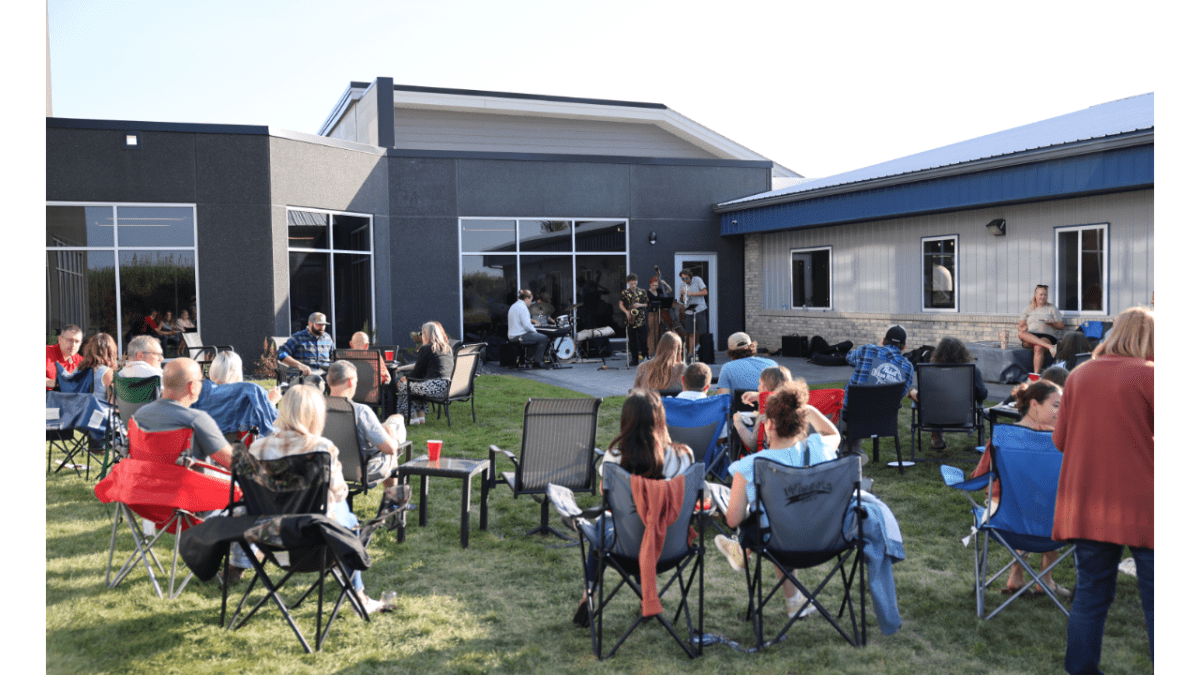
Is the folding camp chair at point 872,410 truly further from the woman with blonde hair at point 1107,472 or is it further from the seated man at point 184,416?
the seated man at point 184,416

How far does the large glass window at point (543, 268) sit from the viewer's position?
15.5 meters

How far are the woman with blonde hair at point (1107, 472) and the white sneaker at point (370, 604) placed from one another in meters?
2.97

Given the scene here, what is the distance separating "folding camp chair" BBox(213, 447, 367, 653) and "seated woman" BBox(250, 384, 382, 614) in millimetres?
79

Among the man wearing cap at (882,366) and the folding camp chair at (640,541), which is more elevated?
the man wearing cap at (882,366)

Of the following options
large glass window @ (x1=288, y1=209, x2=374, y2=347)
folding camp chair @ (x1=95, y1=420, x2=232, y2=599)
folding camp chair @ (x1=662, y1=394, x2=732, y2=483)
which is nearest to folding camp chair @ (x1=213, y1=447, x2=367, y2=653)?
folding camp chair @ (x1=95, y1=420, x2=232, y2=599)

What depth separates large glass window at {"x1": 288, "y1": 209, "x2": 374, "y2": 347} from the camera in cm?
1340

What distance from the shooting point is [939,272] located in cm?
1315

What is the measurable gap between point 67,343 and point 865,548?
748 centimetres

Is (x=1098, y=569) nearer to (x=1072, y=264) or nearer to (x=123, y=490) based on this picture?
(x=123, y=490)

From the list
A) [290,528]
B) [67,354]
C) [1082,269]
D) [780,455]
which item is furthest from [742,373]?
[1082,269]

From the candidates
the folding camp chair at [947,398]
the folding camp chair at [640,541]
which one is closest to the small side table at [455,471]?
the folding camp chair at [640,541]

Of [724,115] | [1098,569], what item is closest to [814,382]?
[1098,569]

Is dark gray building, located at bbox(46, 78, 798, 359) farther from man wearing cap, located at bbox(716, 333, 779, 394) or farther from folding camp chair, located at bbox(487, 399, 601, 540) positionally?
folding camp chair, located at bbox(487, 399, 601, 540)

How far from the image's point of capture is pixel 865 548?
11.9 feet
